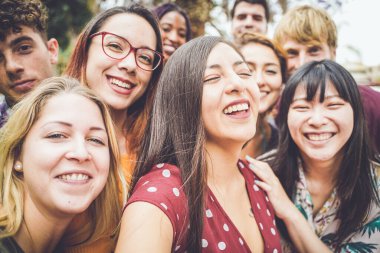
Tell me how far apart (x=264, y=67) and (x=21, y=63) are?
A: 2.63 meters

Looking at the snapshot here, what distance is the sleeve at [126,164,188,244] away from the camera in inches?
71.9

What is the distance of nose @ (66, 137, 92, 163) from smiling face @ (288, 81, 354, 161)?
72.0 inches

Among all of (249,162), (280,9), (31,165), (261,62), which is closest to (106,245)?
(31,165)

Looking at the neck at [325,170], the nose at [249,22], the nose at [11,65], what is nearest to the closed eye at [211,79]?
the neck at [325,170]

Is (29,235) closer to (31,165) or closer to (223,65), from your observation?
(31,165)

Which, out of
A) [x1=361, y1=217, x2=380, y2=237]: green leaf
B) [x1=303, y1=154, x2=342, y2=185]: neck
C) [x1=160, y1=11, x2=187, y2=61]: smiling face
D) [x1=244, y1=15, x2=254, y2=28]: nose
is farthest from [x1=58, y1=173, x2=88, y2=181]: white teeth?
[x1=244, y1=15, x2=254, y2=28]: nose

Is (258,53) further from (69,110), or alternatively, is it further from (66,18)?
(66,18)

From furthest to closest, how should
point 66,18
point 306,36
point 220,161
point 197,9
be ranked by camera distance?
point 66,18 < point 197,9 < point 306,36 < point 220,161

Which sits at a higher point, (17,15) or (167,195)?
(17,15)

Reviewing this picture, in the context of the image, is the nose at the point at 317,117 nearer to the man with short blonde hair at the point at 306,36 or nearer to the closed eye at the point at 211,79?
the closed eye at the point at 211,79

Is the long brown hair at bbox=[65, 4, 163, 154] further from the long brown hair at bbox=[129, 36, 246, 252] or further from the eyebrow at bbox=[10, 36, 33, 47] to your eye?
the long brown hair at bbox=[129, 36, 246, 252]

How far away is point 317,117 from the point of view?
2.93 m

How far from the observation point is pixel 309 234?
107 inches

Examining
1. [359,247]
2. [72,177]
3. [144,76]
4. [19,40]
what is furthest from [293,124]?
[19,40]
